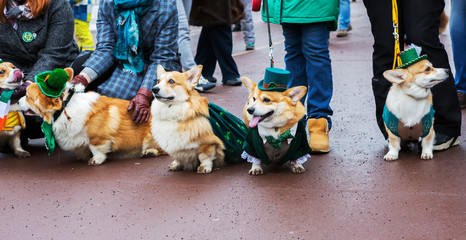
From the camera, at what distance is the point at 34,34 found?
526 cm

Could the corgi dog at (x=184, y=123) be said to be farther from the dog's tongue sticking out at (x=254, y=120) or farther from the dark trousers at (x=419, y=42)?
the dark trousers at (x=419, y=42)

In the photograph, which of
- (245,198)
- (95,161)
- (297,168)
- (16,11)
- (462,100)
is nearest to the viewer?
(245,198)

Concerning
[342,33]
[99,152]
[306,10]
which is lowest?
[342,33]

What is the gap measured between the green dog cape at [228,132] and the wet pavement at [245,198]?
12 cm

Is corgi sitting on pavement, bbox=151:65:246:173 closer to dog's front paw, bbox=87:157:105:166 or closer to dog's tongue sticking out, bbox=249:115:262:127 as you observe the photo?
dog's tongue sticking out, bbox=249:115:262:127

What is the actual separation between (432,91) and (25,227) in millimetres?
2938

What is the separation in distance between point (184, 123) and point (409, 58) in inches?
62.9

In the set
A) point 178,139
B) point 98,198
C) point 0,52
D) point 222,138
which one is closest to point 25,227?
point 98,198

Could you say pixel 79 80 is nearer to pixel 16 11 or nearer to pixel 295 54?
pixel 16 11

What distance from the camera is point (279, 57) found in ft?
29.6

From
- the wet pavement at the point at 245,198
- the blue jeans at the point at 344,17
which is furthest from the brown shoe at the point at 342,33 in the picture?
the wet pavement at the point at 245,198

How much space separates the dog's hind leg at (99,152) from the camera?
470 cm

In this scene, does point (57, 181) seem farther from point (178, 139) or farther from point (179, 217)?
point (179, 217)

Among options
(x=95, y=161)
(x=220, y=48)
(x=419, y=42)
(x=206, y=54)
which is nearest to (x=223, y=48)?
(x=220, y=48)
